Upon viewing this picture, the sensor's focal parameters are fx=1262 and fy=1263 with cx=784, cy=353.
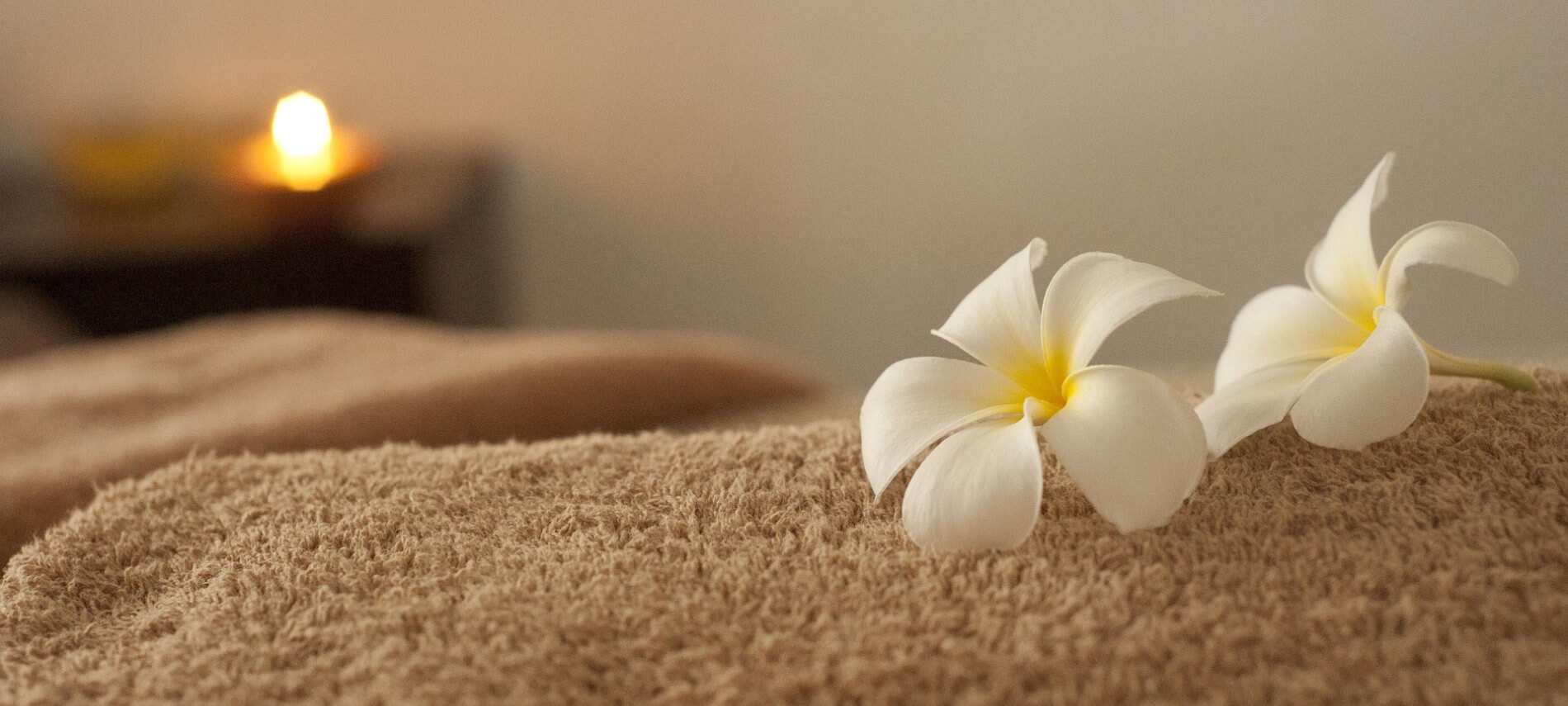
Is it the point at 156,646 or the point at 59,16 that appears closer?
the point at 156,646

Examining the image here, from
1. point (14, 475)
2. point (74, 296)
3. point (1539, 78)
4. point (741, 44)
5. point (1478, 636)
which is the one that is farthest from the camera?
point (741, 44)

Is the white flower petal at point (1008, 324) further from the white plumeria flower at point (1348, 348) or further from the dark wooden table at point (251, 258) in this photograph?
the dark wooden table at point (251, 258)

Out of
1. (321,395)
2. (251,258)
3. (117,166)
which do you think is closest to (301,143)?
(251,258)

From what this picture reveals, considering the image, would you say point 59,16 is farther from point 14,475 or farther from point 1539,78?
point 1539,78

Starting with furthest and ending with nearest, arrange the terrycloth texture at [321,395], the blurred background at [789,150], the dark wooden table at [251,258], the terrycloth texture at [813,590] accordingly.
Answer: the blurred background at [789,150], the dark wooden table at [251,258], the terrycloth texture at [321,395], the terrycloth texture at [813,590]

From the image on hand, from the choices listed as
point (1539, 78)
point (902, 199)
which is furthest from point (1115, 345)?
point (1539, 78)

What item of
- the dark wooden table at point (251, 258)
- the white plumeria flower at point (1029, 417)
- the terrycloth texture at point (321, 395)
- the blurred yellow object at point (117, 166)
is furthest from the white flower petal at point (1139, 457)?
the blurred yellow object at point (117, 166)

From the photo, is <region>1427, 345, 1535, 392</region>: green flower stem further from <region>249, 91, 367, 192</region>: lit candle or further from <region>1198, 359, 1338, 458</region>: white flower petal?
<region>249, 91, 367, 192</region>: lit candle

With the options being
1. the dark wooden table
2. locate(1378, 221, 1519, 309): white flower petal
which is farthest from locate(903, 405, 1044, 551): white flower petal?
the dark wooden table
